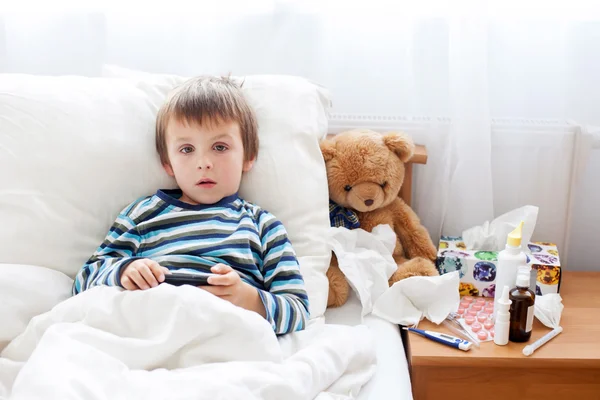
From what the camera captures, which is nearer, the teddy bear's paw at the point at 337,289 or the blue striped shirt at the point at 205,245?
the blue striped shirt at the point at 205,245

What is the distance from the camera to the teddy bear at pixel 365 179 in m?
1.44

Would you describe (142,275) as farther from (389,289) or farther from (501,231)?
(501,231)

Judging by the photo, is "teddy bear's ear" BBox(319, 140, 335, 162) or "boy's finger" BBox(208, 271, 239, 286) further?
"teddy bear's ear" BBox(319, 140, 335, 162)

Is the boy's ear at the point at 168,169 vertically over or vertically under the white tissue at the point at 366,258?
over

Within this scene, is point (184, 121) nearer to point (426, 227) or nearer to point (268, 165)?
point (268, 165)

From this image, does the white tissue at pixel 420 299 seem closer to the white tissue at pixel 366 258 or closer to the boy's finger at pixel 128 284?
the white tissue at pixel 366 258

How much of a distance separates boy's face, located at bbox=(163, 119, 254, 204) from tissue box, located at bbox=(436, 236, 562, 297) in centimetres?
52

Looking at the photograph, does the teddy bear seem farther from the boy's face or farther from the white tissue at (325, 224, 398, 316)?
the boy's face

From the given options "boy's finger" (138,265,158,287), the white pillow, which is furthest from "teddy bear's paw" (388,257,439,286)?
the white pillow

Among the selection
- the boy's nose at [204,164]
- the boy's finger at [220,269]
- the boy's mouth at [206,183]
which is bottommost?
the boy's finger at [220,269]

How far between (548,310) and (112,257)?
2.82 ft

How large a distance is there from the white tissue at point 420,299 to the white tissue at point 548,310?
0.16 m

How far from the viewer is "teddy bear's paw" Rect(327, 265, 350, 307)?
1.38 metres

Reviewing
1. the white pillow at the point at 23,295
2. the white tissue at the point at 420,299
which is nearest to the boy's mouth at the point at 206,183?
the white pillow at the point at 23,295
